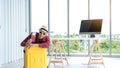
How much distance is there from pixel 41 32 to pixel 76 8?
13.1 feet

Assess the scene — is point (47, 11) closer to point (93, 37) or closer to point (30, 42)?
point (93, 37)

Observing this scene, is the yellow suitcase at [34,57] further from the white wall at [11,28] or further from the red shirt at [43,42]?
the white wall at [11,28]

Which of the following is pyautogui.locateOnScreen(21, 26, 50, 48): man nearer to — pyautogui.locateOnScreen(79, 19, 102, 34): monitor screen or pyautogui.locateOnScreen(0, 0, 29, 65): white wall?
pyautogui.locateOnScreen(79, 19, 102, 34): monitor screen

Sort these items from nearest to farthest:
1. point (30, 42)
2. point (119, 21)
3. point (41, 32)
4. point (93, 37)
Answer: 1. point (30, 42)
2. point (41, 32)
3. point (93, 37)
4. point (119, 21)

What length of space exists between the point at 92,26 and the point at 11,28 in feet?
8.41

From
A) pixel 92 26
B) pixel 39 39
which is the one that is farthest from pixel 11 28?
pixel 92 26

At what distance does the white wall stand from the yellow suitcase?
7.23 feet

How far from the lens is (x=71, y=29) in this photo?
351 inches

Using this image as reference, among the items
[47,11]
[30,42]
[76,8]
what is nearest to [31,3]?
[47,11]

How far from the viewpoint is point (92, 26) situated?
635 cm

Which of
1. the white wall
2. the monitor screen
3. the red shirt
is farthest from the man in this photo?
the white wall

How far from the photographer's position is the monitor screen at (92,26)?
20.3ft

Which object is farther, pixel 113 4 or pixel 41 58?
pixel 113 4

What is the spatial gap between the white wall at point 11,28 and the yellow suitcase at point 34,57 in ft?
7.23
